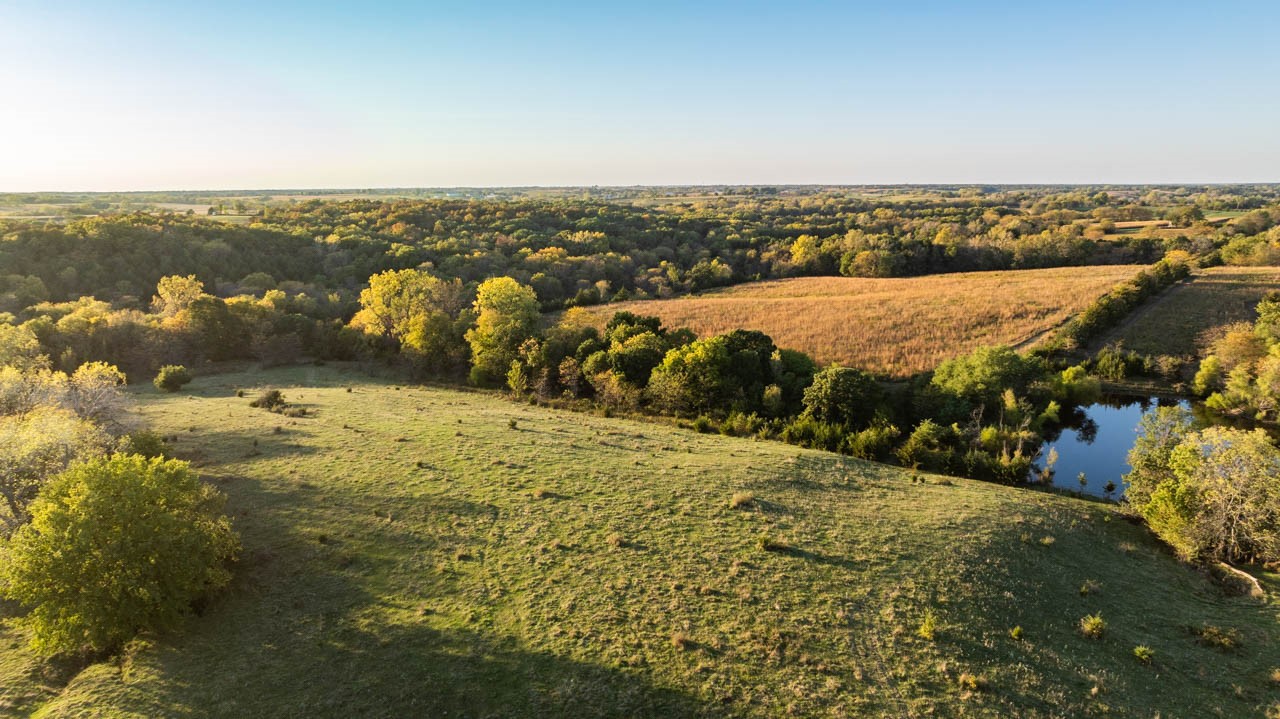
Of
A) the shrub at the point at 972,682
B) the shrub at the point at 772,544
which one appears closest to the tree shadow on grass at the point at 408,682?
the shrub at the point at 972,682

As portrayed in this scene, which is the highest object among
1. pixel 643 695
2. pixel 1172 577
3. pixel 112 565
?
pixel 112 565

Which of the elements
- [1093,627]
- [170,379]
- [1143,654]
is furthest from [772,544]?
[170,379]

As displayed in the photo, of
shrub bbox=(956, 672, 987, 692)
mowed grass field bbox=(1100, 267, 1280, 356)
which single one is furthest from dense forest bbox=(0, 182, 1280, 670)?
shrub bbox=(956, 672, 987, 692)

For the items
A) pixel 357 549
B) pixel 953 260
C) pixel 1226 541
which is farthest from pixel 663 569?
pixel 953 260

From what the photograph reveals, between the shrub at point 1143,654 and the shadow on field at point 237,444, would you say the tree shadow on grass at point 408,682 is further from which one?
the shadow on field at point 237,444

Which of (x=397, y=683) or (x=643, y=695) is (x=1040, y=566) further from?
(x=397, y=683)

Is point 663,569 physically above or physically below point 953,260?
below

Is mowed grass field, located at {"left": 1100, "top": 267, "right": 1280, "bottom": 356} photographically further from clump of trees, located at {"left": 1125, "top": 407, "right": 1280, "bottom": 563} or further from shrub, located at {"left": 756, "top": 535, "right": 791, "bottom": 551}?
shrub, located at {"left": 756, "top": 535, "right": 791, "bottom": 551}

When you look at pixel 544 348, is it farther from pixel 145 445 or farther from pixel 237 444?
pixel 145 445

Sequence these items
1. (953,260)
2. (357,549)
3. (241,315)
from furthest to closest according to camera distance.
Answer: (953,260) < (241,315) < (357,549)
